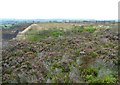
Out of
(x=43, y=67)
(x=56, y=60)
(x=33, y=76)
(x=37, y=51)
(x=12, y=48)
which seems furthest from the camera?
(x=12, y=48)

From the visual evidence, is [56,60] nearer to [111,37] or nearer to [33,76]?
[33,76]

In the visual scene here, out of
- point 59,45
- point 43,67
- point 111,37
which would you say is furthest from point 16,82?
point 111,37

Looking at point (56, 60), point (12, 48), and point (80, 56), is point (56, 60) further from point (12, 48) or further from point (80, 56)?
point (12, 48)

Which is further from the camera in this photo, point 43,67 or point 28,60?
point 28,60

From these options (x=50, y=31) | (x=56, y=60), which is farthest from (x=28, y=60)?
(x=50, y=31)

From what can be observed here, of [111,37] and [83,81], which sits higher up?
[111,37]

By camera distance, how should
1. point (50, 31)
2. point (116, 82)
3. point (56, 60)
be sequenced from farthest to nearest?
point (50, 31) < point (56, 60) < point (116, 82)
